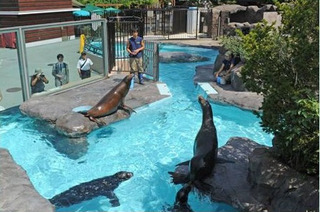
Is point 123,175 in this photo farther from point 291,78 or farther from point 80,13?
point 80,13

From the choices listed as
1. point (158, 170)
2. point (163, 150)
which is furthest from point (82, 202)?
point (163, 150)

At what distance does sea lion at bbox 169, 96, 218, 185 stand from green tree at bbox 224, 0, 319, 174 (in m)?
1.04

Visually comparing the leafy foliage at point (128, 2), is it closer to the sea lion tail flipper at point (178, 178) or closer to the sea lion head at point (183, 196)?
the sea lion tail flipper at point (178, 178)

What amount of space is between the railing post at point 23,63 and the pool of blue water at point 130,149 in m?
0.65

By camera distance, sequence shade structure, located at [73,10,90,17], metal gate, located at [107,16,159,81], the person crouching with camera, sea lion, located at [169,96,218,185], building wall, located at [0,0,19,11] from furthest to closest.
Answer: shade structure, located at [73,10,90,17] → building wall, located at [0,0,19,11] → metal gate, located at [107,16,159,81] → the person crouching with camera → sea lion, located at [169,96,218,185]

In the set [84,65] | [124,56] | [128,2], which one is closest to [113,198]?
[84,65]

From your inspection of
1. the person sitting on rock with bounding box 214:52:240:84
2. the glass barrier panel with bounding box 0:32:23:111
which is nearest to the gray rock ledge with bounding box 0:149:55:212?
the glass barrier panel with bounding box 0:32:23:111

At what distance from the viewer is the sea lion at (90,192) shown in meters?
5.85

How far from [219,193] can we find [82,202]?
7.03ft

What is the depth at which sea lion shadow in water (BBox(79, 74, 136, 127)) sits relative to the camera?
8.85 meters

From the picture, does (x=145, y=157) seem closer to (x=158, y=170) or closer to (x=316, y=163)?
(x=158, y=170)

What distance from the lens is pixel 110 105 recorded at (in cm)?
910

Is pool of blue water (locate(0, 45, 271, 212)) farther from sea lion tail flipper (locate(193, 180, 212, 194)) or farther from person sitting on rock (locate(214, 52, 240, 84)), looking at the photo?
person sitting on rock (locate(214, 52, 240, 84))

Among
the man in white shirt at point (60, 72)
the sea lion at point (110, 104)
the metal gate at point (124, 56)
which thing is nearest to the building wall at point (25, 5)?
the metal gate at point (124, 56)
